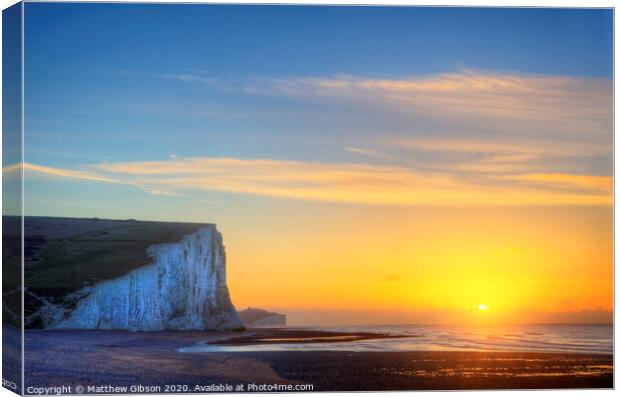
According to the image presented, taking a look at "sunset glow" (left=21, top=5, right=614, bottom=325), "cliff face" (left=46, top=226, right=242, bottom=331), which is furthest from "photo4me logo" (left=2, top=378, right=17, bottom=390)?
"sunset glow" (left=21, top=5, right=614, bottom=325)

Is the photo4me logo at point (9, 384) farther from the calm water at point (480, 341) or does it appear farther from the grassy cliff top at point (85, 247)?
the calm water at point (480, 341)

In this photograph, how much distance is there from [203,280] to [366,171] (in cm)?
439

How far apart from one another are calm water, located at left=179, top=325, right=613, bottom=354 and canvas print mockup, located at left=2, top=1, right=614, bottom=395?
56 mm

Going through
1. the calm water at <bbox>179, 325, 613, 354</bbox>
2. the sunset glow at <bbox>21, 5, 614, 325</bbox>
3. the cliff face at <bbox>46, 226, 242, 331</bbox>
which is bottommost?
the calm water at <bbox>179, 325, 613, 354</bbox>

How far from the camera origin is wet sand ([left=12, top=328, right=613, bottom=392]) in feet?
70.7

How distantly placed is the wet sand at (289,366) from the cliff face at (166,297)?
1.72 ft

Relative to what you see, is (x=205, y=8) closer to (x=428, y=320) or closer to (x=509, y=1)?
(x=509, y=1)

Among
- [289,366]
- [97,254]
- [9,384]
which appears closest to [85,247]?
[97,254]

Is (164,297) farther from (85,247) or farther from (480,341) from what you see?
(480,341)

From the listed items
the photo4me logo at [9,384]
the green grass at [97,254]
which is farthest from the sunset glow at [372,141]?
the photo4me logo at [9,384]

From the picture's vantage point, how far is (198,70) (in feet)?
73.7

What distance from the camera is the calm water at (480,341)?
22.8 metres

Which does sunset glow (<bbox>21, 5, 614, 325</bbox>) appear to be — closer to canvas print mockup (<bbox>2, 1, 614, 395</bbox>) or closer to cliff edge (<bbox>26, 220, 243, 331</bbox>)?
canvas print mockup (<bbox>2, 1, 614, 395</bbox>)

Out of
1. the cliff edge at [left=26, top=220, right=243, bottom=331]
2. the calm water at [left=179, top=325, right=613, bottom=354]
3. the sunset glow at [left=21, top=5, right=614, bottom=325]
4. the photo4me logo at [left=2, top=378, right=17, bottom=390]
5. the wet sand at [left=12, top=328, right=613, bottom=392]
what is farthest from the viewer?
the cliff edge at [left=26, top=220, right=243, bottom=331]
